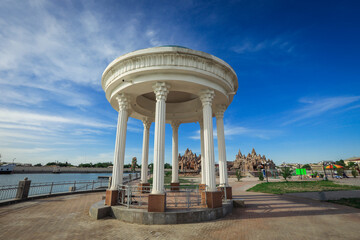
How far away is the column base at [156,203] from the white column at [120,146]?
286 centimetres

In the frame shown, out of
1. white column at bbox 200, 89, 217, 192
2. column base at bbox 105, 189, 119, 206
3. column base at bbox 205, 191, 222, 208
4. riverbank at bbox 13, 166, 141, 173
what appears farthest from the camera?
riverbank at bbox 13, 166, 141, 173

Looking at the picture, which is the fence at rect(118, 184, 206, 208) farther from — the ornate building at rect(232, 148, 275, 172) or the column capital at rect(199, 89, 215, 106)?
the ornate building at rect(232, 148, 275, 172)

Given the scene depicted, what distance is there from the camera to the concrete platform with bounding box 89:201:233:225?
816cm

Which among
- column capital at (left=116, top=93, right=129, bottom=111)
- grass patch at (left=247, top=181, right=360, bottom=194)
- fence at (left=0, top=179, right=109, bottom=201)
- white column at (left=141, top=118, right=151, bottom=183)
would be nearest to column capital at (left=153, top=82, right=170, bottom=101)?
column capital at (left=116, top=93, right=129, bottom=111)

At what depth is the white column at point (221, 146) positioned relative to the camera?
39.4 ft

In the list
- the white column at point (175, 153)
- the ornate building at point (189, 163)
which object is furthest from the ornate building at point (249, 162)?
the white column at point (175, 153)

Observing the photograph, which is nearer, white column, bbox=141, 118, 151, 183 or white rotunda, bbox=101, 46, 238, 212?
white rotunda, bbox=101, 46, 238, 212

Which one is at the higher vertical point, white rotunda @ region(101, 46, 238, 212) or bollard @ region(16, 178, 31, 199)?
white rotunda @ region(101, 46, 238, 212)

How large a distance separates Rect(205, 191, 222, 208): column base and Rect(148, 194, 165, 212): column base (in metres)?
2.62

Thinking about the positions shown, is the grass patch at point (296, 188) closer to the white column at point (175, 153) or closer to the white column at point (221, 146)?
the white column at point (221, 146)

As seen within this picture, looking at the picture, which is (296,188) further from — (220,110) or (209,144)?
(209,144)

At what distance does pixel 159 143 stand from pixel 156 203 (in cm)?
300

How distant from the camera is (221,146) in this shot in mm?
12758

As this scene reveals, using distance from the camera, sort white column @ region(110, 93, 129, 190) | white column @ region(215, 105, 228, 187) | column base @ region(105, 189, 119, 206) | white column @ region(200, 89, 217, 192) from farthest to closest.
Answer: white column @ region(215, 105, 228, 187), white column @ region(110, 93, 129, 190), white column @ region(200, 89, 217, 192), column base @ region(105, 189, 119, 206)
